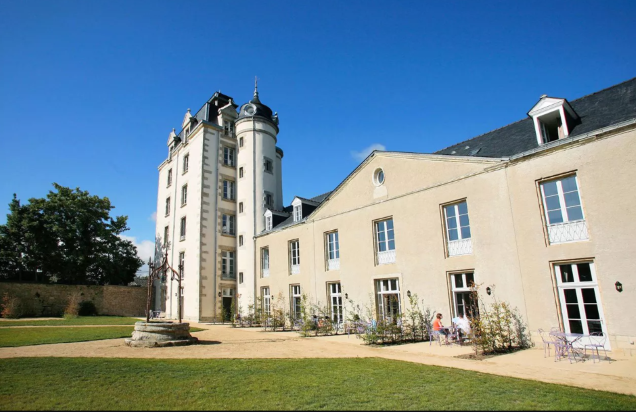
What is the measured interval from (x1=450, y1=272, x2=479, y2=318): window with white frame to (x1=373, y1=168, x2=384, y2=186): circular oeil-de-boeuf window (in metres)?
4.99

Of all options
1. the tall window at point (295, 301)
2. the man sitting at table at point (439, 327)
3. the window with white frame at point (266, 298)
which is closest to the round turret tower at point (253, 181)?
the window with white frame at point (266, 298)

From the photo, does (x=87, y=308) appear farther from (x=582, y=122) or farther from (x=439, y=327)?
(x=582, y=122)

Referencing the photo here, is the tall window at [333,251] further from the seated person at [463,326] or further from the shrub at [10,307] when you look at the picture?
the shrub at [10,307]

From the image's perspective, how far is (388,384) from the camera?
5961 mm

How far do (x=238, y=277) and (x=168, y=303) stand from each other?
663 cm

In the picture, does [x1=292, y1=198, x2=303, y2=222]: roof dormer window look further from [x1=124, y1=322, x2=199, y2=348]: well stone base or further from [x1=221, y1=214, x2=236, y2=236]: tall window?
[x1=124, y1=322, x2=199, y2=348]: well stone base

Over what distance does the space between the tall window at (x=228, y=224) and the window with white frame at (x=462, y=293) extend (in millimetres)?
16542

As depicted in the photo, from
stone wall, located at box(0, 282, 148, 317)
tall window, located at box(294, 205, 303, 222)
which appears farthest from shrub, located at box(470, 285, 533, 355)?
stone wall, located at box(0, 282, 148, 317)

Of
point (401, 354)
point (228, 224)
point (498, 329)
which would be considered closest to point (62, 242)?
point (228, 224)

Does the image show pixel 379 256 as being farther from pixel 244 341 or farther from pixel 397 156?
pixel 244 341

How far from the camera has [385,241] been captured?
589 inches

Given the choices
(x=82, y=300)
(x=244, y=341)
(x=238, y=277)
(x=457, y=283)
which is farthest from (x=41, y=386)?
(x=82, y=300)

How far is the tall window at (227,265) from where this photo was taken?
2418cm

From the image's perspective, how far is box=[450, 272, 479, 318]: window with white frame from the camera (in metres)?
11.9
